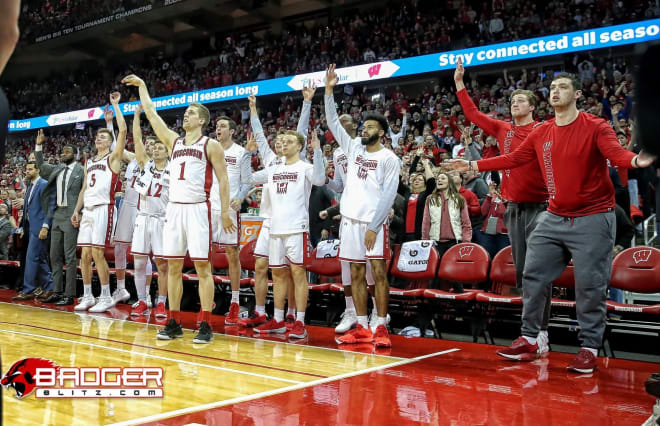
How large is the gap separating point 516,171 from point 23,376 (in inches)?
153

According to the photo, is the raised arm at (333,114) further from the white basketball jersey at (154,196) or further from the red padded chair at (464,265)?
the white basketball jersey at (154,196)

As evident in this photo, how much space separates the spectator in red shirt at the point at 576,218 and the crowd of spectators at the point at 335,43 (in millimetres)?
11487

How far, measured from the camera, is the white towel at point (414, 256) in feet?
20.8

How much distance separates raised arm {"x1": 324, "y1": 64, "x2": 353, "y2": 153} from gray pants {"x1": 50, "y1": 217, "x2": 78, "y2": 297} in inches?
171

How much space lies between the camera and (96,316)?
266 inches

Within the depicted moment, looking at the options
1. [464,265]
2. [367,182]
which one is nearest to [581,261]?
[464,265]

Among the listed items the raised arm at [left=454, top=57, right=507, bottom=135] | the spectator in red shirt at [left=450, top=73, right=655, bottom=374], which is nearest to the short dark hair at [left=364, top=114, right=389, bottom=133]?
the raised arm at [left=454, top=57, right=507, bottom=135]

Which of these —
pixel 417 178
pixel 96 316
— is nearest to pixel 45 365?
pixel 96 316

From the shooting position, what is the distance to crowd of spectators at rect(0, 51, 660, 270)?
25.1 ft

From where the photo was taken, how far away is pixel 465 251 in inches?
240

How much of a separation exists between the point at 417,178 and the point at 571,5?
1102 cm

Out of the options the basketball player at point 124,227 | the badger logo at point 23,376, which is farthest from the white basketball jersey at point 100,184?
the badger logo at point 23,376

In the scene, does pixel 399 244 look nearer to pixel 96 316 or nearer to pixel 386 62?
pixel 96 316

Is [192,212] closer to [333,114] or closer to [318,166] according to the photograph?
[318,166]
